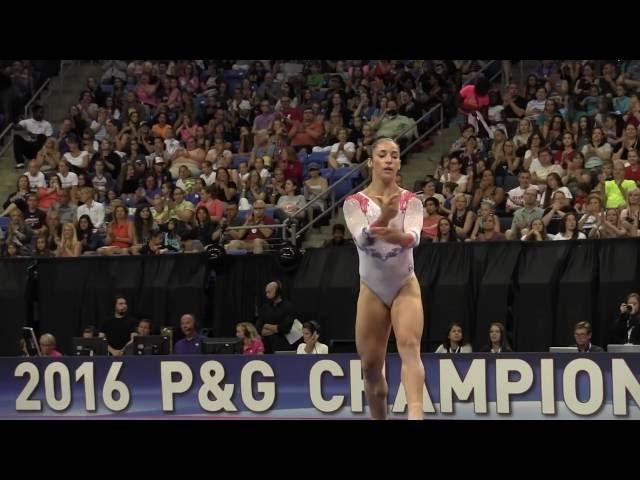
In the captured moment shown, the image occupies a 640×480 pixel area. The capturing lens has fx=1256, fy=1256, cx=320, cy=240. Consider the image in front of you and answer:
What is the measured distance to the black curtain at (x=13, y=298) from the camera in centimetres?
1612

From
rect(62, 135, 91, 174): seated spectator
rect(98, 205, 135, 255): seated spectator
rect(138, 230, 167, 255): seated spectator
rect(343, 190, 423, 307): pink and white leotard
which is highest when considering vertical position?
rect(62, 135, 91, 174): seated spectator

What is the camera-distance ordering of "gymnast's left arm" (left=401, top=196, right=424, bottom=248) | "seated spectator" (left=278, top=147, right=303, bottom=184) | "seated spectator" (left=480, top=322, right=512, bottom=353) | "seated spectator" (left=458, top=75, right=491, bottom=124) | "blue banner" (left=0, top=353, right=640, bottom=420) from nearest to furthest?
"gymnast's left arm" (left=401, top=196, right=424, bottom=248) < "blue banner" (left=0, top=353, right=640, bottom=420) < "seated spectator" (left=480, top=322, right=512, bottom=353) < "seated spectator" (left=458, top=75, right=491, bottom=124) < "seated spectator" (left=278, top=147, right=303, bottom=184)

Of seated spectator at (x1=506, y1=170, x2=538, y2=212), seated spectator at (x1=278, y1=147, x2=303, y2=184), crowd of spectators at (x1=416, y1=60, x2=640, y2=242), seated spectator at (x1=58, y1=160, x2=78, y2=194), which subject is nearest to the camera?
crowd of spectators at (x1=416, y1=60, x2=640, y2=242)

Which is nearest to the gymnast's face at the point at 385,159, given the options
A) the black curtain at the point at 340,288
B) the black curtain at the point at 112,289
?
the black curtain at the point at 340,288

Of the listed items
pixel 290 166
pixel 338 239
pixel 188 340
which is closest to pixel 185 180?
pixel 290 166

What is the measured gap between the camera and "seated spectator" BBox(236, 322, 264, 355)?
14.4 metres

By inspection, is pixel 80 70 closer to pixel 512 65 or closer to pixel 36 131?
pixel 36 131

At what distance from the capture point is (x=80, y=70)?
909 inches

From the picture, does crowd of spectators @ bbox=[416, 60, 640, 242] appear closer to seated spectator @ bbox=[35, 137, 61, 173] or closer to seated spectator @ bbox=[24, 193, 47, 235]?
seated spectator @ bbox=[24, 193, 47, 235]

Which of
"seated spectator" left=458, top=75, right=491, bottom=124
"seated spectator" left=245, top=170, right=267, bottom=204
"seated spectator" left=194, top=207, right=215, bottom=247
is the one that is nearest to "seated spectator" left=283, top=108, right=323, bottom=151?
"seated spectator" left=245, top=170, right=267, bottom=204

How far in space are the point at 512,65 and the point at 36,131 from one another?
783 centimetres

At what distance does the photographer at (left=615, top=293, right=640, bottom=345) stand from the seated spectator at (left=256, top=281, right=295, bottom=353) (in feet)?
12.2

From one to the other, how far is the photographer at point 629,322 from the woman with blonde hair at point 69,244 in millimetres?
7295

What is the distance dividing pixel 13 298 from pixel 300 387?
5.06 m
